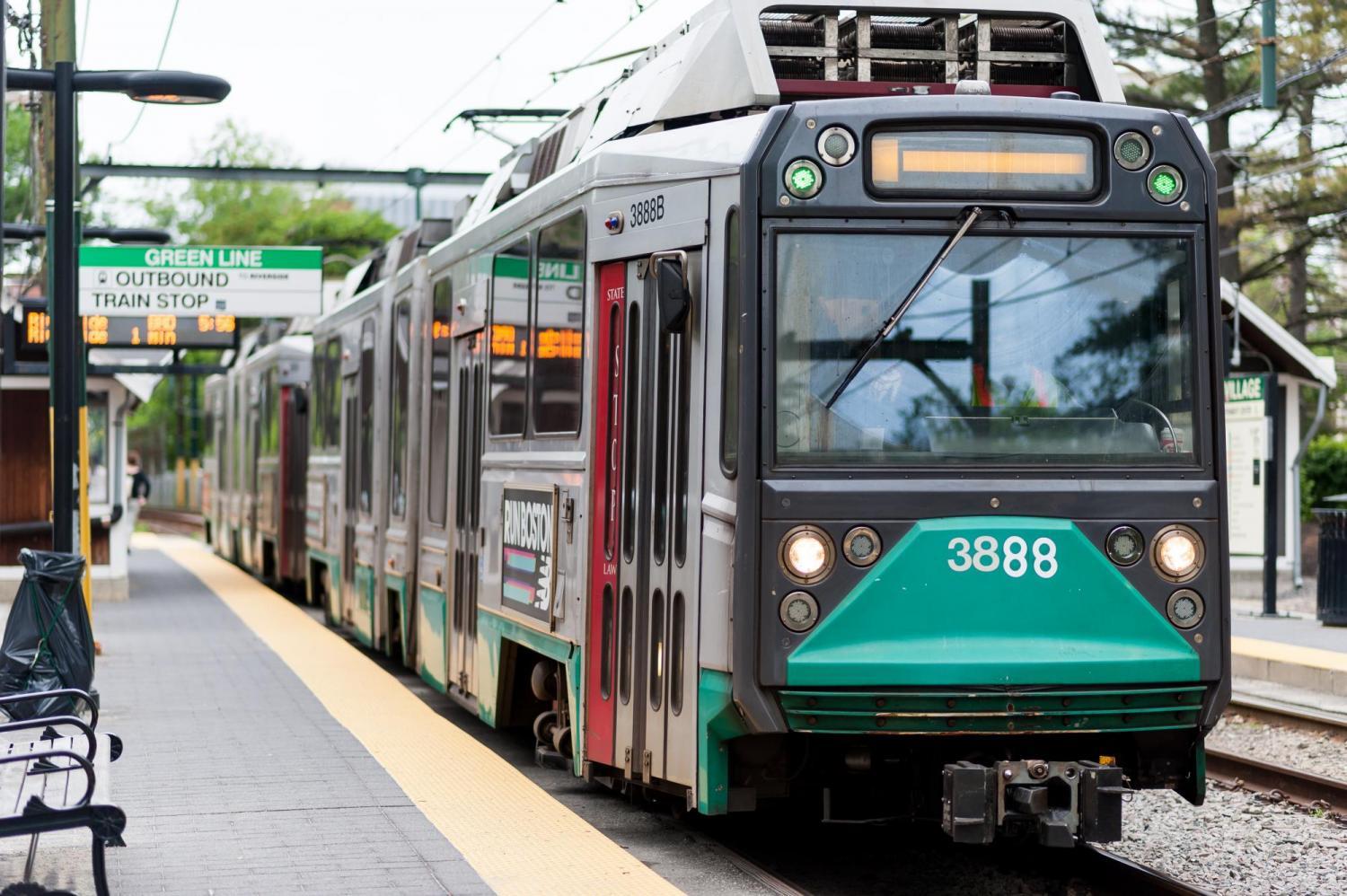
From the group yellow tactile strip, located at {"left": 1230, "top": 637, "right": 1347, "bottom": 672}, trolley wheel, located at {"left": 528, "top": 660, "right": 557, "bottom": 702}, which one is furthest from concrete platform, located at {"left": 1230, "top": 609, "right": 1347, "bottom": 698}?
trolley wheel, located at {"left": 528, "top": 660, "right": 557, "bottom": 702}

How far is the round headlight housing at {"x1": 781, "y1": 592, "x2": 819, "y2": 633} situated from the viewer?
649 cm

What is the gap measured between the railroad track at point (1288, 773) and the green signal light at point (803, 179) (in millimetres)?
4985

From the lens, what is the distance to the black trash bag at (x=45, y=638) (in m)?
8.98

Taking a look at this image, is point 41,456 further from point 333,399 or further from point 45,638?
point 45,638

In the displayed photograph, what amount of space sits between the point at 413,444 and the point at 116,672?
315 centimetres

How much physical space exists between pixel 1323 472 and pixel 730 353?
1005 inches

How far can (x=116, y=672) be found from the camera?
45.4 ft

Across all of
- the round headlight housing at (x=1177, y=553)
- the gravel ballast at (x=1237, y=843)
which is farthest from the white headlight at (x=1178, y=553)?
the gravel ballast at (x=1237, y=843)

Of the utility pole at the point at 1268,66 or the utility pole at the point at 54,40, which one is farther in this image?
the utility pole at the point at 1268,66

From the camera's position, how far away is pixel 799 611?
6.50m

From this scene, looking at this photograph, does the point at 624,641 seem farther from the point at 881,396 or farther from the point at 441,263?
the point at 441,263

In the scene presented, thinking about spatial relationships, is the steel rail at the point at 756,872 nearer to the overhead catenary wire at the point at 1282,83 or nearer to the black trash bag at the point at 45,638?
the black trash bag at the point at 45,638

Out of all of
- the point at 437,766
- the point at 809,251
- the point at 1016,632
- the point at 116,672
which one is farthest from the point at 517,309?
the point at 116,672

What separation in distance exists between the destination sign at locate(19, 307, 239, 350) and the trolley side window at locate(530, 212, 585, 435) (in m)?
8.81
